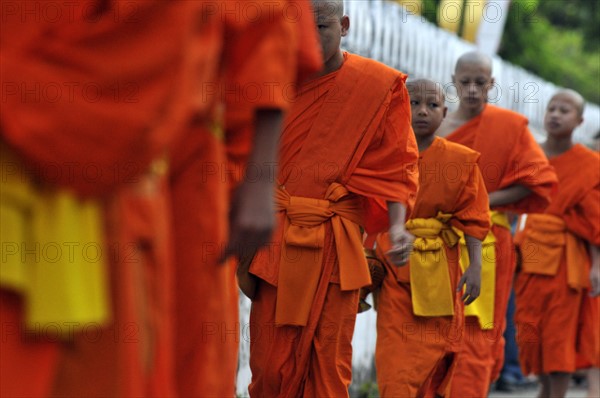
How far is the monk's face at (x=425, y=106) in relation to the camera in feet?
21.0

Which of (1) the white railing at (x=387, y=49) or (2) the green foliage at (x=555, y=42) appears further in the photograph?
(2) the green foliage at (x=555, y=42)

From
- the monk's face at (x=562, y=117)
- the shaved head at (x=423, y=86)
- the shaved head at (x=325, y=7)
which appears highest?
the shaved head at (x=325, y=7)

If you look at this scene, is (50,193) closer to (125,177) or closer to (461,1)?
(125,177)

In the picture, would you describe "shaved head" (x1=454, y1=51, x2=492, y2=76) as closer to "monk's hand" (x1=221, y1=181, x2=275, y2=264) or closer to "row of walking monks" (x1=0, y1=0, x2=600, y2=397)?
"row of walking monks" (x1=0, y1=0, x2=600, y2=397)

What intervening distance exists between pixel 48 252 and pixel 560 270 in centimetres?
623

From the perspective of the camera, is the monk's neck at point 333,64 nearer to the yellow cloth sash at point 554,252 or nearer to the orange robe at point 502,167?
the orange robe at point 502,167

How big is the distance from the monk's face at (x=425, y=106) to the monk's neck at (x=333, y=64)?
1173 mm

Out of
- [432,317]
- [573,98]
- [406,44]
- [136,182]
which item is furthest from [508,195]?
[136,182]

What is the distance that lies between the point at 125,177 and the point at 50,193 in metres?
0.17

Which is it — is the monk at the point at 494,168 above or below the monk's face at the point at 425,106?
below

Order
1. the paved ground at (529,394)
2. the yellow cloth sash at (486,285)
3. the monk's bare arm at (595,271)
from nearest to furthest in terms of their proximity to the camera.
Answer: the yellow cloth sash at (486,285), the monk's bare arm at (595,271), the paved ground at (529,394)

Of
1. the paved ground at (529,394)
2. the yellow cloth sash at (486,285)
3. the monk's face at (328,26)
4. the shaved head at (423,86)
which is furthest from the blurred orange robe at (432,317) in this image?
the paved ground at (529,394)

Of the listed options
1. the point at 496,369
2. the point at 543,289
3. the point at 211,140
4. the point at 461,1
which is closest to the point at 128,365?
the point at 211,140

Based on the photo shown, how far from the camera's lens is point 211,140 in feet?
9.67
